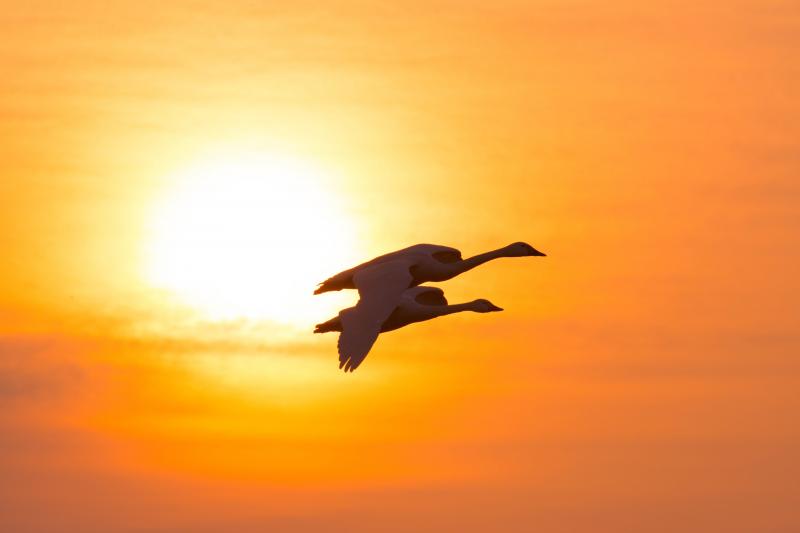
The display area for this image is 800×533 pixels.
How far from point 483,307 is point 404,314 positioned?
509cm

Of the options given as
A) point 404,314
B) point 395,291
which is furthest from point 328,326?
point 395,291

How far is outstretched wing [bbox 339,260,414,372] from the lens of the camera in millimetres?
62875

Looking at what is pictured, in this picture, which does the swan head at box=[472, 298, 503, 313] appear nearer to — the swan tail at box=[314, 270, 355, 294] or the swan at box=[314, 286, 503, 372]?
the swan at box=[314, 286, 503, 372]

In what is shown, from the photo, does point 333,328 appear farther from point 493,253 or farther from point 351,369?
point 351,369

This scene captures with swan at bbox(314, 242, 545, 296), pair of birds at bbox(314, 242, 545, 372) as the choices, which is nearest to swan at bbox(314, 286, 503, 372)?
pair of birds at bbox(314, 242, 545, 372)

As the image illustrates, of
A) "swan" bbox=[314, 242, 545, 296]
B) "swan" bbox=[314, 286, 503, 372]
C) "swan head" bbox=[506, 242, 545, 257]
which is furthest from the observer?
"swan head" bbox=[506, 242, 545, 257]

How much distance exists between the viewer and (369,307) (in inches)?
2603

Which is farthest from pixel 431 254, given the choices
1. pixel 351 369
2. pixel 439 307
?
pixel 351 369

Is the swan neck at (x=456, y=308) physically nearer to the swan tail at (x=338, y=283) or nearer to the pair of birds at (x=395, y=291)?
the pair of birds at (x=395, y=291)

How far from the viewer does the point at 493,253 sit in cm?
7606

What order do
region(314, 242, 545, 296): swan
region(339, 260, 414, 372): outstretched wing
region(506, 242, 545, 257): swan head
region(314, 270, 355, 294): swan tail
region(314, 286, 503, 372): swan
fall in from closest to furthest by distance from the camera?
1. region(339, 260, 414, 372): outstretched wing
2. region(314, 286, 503, 372): swan
3. region(314, 242, 545, 296): swan
4. region(314, 270, 355, 294): swan tail
5. region(506, 242, 545, 257): swan head

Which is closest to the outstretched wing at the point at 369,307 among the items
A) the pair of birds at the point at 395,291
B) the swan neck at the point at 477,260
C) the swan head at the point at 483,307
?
the pair of birds at the point at 395,291

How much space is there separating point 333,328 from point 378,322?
10060mm

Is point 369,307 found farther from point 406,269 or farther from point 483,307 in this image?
point 483,307
